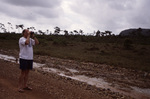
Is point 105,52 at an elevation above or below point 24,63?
below

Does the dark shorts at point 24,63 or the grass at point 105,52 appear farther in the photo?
the grass at point 105,52

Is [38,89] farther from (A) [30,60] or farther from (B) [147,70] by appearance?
(B) [147,70]

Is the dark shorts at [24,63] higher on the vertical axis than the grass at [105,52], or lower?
higher

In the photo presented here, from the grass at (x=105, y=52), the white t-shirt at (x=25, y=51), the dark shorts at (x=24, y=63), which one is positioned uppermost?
the white t-shirt at (x=25, y=51)

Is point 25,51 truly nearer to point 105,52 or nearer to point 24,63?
point 24,63

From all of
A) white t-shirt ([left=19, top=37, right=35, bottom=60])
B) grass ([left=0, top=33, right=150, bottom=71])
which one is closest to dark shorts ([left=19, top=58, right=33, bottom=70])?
white t-shirt ([left=19, top=37, right=35, bottom=60])

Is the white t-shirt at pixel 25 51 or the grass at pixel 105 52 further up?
the white t-shirt at pixel 25 51

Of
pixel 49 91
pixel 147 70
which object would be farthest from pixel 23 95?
pixel 147 70

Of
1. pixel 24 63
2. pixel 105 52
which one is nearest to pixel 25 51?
pixel 24 63

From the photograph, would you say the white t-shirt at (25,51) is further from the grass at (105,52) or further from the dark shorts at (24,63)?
the grass at (105,52)

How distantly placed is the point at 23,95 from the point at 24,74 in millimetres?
735

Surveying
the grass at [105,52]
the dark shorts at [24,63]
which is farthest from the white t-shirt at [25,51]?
the grass at [105,52]

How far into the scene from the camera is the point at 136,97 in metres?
7.84

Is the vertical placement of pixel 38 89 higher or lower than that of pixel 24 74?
lower
